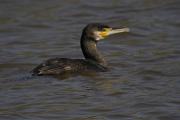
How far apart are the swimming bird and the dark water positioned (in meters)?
0.16

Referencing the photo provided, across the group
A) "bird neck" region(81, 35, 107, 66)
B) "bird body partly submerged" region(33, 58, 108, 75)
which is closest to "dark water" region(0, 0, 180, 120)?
"bird body partly submerged" region(33, 58, 108, 75)

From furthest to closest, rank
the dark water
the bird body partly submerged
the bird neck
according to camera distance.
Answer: the bird neck → the bird body partly submerged → the dark water

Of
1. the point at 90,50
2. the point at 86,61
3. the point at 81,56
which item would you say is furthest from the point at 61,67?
the point at 81,56

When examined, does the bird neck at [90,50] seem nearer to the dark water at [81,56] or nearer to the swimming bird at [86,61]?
the swimming bird at [86,61]

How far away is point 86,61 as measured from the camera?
13234 millimetres

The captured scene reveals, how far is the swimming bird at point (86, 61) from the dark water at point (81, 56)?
158mm

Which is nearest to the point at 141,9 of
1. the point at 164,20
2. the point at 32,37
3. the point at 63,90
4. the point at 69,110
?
the point at 164,20

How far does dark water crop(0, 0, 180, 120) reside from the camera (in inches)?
426

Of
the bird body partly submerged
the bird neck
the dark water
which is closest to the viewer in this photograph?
the dark water

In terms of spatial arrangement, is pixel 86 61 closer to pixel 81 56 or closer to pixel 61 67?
pixel 61 67

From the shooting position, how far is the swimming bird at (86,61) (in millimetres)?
12703

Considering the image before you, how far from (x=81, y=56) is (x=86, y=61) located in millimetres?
1428

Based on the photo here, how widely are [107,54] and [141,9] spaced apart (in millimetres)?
2701

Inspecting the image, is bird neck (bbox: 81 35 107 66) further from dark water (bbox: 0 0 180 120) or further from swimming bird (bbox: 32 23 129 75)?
dark water (bbox: 0 0 180 120)
